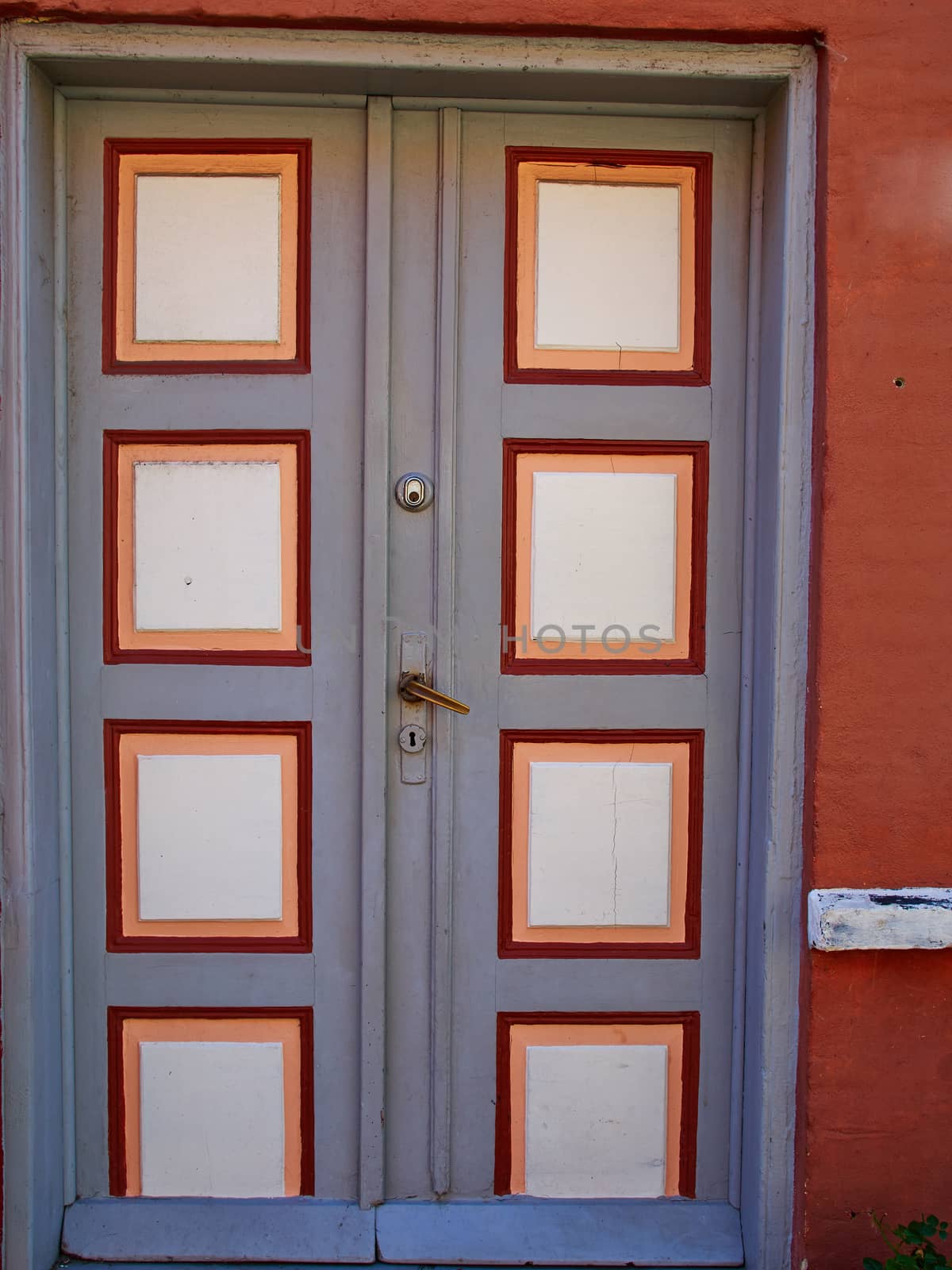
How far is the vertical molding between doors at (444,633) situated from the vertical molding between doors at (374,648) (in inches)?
4.2

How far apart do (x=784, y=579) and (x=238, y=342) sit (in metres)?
1.22

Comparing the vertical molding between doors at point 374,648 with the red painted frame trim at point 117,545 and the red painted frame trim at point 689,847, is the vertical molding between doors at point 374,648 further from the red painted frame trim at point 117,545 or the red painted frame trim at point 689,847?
the red painted frame trim at point 689,847

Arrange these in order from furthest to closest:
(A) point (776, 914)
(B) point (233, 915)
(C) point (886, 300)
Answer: (B) point (233, 915) → (A) point (776, 914) → (C) point (886, 300)

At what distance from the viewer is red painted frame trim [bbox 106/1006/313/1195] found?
2037 mm

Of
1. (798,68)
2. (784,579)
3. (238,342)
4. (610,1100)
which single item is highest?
(798,68)

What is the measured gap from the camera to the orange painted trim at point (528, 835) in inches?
80.0

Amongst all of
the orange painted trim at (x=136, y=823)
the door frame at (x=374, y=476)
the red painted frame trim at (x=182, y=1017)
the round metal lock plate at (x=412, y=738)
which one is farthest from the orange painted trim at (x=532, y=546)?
the red painted frame trim at (x=182, y=1017)

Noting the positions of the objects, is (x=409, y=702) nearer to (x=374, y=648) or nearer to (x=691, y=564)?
(x=374, y=648)

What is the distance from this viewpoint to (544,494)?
6.61 ft

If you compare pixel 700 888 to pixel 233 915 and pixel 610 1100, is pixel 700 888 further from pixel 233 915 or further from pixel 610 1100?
pixel 233 915

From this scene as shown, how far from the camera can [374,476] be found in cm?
197

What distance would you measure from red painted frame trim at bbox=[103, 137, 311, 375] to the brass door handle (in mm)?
677

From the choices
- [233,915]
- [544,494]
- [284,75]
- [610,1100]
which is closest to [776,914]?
[610,1100]

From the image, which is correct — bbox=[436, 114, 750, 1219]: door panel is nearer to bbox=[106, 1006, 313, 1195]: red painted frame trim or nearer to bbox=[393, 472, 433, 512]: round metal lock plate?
bbox=[393, 472, 433, 512]: round metal lock plate
